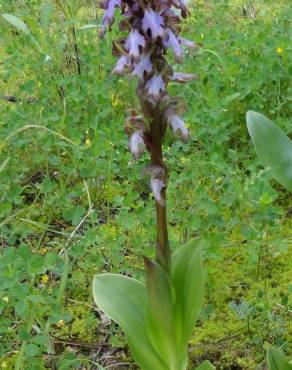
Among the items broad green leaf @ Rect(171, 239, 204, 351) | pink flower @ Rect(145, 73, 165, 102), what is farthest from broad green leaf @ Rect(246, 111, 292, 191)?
pink flower @ Rect(145, 73, 165, 102)

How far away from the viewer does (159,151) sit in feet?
4.54

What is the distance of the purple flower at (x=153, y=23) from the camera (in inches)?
47.0

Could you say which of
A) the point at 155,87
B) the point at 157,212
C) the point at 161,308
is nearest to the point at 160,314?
the point at 161,308

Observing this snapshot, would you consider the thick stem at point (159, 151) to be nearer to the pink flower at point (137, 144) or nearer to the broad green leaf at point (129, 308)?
the pink flower at point (137, 144)

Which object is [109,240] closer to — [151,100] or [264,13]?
[151,100]

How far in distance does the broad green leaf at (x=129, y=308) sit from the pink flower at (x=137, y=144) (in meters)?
0.51

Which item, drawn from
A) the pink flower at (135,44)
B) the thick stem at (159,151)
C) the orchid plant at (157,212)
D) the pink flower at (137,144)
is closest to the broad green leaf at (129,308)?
the orchid plant at (157,212)

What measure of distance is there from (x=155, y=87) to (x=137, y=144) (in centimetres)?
14

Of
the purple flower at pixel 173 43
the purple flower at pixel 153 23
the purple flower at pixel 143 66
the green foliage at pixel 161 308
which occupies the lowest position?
the green foliage at pixel 161 308

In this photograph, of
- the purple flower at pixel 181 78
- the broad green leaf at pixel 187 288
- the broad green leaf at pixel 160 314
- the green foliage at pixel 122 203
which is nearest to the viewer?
the purple flower at pixel 181 78

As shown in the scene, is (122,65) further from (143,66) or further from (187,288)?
(187,288)

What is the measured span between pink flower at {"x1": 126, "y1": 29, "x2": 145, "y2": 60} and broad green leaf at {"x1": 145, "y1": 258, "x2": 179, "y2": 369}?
0.50 m

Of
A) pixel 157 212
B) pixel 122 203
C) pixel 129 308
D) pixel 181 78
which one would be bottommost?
pixel 122 203

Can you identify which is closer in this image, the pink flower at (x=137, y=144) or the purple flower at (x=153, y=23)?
the purple flower at (x=153, y=23)
